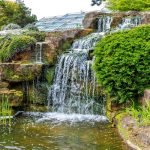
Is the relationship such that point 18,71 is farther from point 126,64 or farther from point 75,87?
point 126,64

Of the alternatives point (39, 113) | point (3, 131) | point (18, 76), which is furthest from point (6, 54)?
point (3, 131)

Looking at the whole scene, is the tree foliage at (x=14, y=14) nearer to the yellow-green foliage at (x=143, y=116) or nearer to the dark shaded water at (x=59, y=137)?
the dark shaded water at (x=59, y=137)

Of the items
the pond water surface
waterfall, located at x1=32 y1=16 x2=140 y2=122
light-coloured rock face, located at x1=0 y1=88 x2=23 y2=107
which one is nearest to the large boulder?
light-coloured rock face, located at x1=0 y1=88 x2=23 y2=107

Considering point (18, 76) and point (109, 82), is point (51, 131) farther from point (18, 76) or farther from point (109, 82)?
point (18, 76)

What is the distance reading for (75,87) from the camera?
1583 cm

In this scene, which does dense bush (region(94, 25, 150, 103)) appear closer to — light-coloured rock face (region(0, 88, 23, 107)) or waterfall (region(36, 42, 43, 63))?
light-coloured rock face (region(0, 88, 23, 107))

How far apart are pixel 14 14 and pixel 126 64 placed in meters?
19.8

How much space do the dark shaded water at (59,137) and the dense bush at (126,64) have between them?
1201 mm

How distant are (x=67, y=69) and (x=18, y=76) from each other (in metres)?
1.81

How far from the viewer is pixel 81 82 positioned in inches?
620

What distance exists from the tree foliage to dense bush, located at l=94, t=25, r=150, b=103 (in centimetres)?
1863

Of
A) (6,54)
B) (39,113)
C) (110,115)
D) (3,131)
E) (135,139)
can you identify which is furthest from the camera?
(6,54)

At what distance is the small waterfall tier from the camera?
15297 millimetres

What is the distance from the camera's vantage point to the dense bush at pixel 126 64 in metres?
12.4
